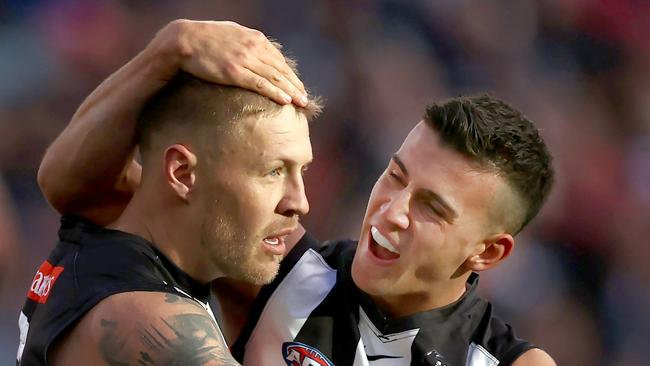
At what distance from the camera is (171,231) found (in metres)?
2.67

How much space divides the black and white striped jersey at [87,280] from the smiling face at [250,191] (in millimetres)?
149

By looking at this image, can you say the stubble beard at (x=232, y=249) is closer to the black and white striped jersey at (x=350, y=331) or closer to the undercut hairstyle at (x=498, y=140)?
the black and white striped jersey at (x=350, y=331)

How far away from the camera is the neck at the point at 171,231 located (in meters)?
2.66

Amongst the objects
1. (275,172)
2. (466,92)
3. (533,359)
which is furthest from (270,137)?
(466,92)

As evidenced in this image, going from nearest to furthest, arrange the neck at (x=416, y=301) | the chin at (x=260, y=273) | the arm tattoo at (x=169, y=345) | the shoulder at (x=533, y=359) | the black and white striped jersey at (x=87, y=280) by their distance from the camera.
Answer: the arm tattoo at (x=169, y=345)
the black and white striped jersey at (x=87, y=280)
the chin at (x=260, y=273)
the shoulder at (x=533, y=359)
the neck at (x=416, y=301)

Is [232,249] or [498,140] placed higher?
[498,140]

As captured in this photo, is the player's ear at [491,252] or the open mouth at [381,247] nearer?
the open mouth at [381,247]

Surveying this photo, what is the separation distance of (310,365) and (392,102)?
267 centimetres

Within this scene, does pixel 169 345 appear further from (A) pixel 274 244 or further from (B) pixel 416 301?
(B) pixel 416 301

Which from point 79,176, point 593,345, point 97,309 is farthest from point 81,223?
point 593,345

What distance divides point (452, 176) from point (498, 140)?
18 centimetres

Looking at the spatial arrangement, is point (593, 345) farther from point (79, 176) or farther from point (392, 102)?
point (79, 176)

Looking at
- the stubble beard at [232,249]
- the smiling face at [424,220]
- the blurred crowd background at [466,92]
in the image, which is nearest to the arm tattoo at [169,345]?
the stubble beard at [232,249]

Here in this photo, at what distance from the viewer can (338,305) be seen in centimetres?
310
